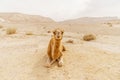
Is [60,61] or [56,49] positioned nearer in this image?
[60,61]

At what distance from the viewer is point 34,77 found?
410 inches

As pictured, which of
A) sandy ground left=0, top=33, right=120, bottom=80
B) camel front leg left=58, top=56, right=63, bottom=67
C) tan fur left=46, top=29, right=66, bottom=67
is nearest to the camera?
sandy ground left=0, top=33, right=120, bottom=80

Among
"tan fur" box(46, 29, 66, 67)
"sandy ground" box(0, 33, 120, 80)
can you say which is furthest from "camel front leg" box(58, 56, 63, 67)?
"sandy ground" box(0, 33, 120, 80)

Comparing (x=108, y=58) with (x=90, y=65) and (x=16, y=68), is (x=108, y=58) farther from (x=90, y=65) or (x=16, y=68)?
(x=16, y=68)

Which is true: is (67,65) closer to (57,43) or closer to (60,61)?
(60,61)

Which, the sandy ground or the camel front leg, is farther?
the camel front leg


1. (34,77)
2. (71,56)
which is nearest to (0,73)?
(34,77)

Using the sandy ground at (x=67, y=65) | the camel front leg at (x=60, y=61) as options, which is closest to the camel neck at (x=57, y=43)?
the camel front leg at (x=60, y=61)

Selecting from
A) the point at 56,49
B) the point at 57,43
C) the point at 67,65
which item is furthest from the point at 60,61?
the point at 57,43

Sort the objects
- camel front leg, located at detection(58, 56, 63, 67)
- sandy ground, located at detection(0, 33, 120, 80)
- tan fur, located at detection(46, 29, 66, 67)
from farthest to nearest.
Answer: camel front leg, located at detection(58, 56, 63, 67) → tan fur, located at detection(46, 29, 66, 67) → sandy ground, located at detection(0, 33, 120, 80)

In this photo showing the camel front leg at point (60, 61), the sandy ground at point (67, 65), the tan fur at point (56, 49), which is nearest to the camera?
the sandy ground at point (67, 65)

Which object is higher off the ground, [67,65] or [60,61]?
[60,61]

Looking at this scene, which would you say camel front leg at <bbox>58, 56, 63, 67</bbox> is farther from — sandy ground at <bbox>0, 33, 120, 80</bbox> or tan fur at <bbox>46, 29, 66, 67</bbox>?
sandy ground at <bbox>0, 33, 120, 80</bbox>

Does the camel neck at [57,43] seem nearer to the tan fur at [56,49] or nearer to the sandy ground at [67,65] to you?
the tan fur at [56,49]
